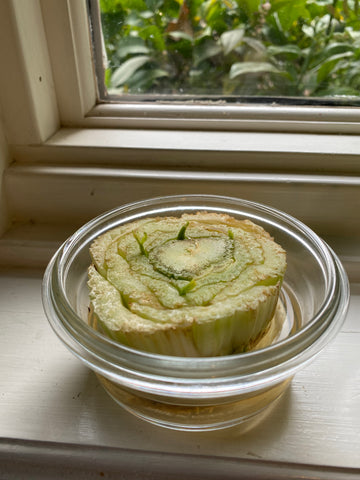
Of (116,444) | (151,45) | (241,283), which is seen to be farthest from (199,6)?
(116,444)

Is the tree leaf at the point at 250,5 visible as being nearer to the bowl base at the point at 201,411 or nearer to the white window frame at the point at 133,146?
the white window frame at the point at 133,146

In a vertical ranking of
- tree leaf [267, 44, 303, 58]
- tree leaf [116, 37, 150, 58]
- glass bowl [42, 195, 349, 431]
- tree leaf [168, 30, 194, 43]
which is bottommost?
glass bowl [42, 195, 349, 431]

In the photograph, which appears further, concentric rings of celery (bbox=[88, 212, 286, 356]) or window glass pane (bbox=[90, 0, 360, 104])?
window glass pane (bbox=[90, 0, 360, 104])

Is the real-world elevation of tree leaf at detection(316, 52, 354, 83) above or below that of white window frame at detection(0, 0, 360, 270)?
above

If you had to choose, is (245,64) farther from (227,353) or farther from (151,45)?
(227,353)

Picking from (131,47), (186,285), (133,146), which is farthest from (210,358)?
(131,47)

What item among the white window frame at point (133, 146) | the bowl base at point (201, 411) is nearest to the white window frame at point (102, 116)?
the white window frame at point (133, 146)

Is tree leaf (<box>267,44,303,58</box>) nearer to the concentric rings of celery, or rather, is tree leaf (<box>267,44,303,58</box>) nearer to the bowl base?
the concentric rings of celery

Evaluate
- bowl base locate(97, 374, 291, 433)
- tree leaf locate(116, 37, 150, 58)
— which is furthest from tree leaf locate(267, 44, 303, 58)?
bowl base locate(97, 374, 291, 433)
